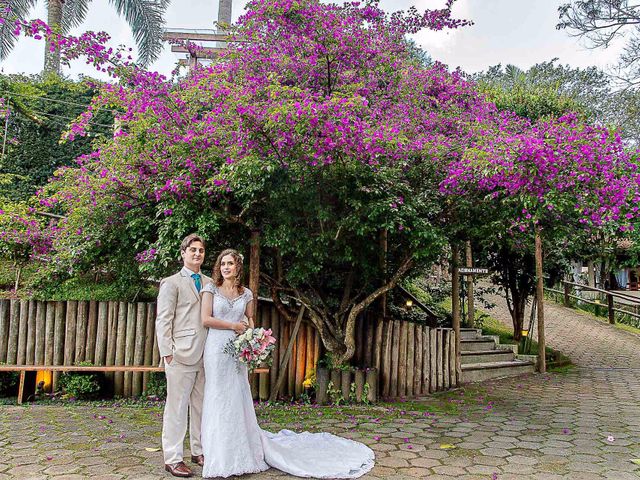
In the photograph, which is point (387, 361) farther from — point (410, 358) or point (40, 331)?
point (40, 331)

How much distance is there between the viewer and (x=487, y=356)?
9.41 metres

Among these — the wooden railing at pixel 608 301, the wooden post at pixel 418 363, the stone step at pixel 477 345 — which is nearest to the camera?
the wooden post at pixel 418 363

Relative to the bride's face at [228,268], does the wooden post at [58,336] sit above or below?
below

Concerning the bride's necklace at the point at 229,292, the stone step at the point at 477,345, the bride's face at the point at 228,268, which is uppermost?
the bride's face at the point at 228,268

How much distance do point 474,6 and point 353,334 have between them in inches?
431

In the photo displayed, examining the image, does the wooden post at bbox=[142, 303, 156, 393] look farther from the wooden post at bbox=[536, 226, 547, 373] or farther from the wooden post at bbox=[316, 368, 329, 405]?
the wooden post at bbox=[536, 226, 547, 373]

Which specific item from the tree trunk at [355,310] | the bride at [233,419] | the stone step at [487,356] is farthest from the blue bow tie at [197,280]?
the stone step at [487,356]

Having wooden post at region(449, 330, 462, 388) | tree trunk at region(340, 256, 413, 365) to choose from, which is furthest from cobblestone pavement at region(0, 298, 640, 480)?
tree trunk at region(340, 256, 413, 365)

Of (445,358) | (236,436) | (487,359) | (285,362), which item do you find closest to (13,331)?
(285,362)

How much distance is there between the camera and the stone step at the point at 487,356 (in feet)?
29.8

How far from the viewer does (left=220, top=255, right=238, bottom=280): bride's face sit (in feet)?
13.3

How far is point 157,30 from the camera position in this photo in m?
17.9

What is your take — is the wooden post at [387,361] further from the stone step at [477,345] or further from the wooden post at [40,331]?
the wooden post at [40,331]

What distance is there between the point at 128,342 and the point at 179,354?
11.6 ft
